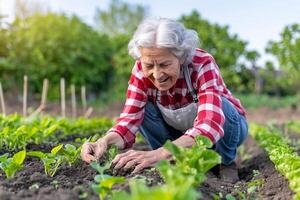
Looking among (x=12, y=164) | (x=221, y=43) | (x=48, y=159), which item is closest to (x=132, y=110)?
(x=48, y=159)

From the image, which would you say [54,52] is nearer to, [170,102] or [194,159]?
[170,102]

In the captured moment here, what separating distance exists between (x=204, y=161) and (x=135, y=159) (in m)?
0.67

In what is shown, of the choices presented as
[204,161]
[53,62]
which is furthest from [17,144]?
[53,62]

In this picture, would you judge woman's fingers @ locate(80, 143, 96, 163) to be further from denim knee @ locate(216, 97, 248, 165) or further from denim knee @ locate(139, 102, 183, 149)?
denim knee @ locate(216, 97, 248, 165)

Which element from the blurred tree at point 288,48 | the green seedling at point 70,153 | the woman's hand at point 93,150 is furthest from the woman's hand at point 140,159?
the blurred tree at point 288,48

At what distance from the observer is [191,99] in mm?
3904

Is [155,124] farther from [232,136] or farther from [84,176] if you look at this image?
[84,176]

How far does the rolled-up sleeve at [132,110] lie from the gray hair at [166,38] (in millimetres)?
325

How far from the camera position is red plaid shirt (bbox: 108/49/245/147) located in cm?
335

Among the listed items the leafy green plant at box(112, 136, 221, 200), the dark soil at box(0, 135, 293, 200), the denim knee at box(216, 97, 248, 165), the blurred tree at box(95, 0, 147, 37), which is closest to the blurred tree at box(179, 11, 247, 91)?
the denim knee at box(216, 97, 248, 165)

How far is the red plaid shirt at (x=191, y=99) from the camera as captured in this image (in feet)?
11.0

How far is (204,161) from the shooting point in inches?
95.3

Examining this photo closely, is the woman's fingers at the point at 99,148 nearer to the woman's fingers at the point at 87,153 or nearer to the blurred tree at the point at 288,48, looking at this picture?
the woman's fingers at the point at 87,153

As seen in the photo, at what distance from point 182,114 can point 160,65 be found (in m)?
0.72
